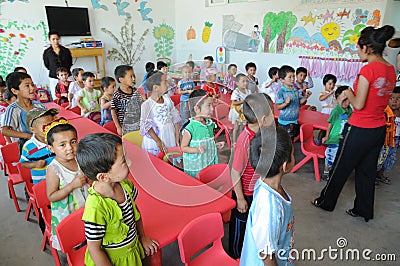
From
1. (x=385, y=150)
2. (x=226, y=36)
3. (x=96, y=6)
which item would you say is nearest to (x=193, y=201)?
(x=385, y=150)

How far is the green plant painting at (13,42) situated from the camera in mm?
4977

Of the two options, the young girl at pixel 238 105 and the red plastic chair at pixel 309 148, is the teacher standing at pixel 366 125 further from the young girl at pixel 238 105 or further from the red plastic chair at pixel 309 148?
the young girl at pixel 238 105

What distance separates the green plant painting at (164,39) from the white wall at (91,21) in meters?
0.11

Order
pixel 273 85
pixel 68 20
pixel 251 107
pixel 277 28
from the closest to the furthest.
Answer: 1. pixel 251 107
2. pixel 273 85
3. pixel 277 28
4. pixel 68 20

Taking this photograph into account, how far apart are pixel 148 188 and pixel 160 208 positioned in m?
0.26

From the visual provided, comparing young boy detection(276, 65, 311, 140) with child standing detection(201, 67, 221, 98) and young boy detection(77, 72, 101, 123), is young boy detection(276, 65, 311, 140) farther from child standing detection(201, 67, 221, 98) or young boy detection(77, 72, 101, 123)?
young boy detection(77, 72, 101, 123)

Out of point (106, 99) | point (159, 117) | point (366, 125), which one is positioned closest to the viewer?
point (159, 117)

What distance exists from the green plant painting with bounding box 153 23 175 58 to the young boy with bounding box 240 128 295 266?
20.9ft

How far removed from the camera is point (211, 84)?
1.44 meters

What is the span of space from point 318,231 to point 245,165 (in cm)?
115

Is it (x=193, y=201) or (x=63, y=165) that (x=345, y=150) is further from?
(x=63, y=165)

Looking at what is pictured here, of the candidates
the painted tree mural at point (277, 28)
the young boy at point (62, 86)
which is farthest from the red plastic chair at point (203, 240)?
the painted tree mural at point (277, 28)

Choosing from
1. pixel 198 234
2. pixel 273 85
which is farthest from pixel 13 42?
pixel 198 234

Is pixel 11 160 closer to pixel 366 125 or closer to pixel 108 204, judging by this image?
pixel 108 204
